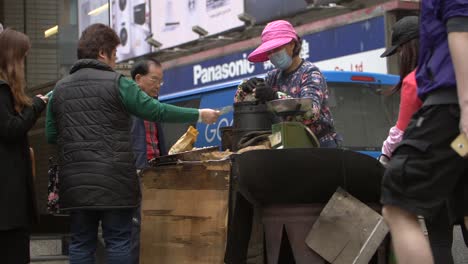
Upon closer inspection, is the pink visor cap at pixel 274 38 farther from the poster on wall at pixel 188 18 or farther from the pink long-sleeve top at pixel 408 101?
the poster on wall at pixel 188 18

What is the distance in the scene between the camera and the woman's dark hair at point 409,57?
505 centimetres

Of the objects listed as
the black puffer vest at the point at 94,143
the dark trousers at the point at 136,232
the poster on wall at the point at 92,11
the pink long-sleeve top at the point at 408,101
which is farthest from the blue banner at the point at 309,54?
the pink long-sleeve top at the point at 408,101

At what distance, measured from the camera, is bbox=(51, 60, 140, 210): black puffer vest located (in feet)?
17.4

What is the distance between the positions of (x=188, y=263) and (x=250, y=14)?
1435cm

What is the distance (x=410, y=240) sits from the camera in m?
3.50

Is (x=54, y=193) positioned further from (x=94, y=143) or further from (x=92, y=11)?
(x=92, y=11)

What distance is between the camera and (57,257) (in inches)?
325

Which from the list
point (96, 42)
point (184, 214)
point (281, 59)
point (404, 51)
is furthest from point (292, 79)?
point (96, 42)

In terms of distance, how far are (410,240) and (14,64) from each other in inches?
111

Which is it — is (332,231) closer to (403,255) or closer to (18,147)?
(403,255)

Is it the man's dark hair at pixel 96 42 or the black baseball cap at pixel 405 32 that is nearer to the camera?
the black baseball cap at pixel 405 32

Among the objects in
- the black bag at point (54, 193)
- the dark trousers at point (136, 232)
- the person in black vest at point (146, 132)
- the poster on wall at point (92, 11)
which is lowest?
the dark trousers at point (136, 232)

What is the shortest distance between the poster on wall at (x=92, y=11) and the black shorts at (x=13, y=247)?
15.7 ft

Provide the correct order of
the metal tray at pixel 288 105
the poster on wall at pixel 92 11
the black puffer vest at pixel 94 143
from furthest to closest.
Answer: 1. the poster on wall at pixel 92 11
2. the black puffer vest at pixel 94 143
3. the metal tray at pixel 288 105
